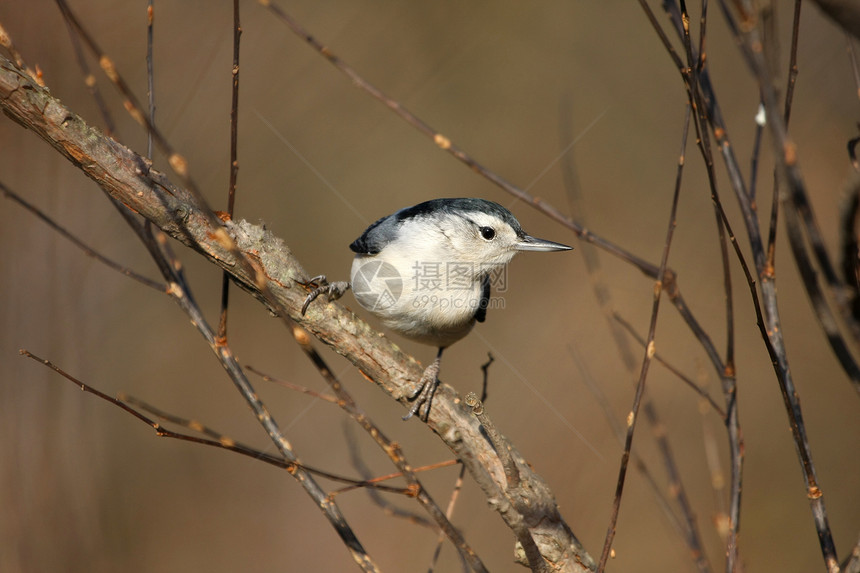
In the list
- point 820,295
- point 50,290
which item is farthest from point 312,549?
point 820,295

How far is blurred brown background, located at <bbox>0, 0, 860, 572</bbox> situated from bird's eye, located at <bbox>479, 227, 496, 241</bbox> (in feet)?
5.55

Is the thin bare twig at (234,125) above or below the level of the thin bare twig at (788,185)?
above

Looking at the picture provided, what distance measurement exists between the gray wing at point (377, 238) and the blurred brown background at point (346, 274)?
159cm

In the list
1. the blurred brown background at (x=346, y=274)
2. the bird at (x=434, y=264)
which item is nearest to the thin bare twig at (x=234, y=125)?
the bird at (x=434, y=264)

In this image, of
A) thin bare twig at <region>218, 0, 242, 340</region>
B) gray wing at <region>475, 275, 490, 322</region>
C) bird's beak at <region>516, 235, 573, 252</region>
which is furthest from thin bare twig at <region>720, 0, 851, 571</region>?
gray wing at <region>475, 275, 490, 322</region>

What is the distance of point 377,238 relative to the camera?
2.50 m

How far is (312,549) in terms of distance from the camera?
349 cm

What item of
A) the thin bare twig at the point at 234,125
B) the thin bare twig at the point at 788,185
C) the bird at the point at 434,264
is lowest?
the thin bare twig at the point at 788,185

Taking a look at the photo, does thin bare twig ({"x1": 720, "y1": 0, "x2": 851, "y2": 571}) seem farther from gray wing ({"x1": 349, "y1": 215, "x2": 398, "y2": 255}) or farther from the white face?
gray wing ({"x1": 349, "y1": 215, "x2": 398, "y2": 255})

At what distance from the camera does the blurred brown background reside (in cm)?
325

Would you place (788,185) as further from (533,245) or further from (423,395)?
(533,245)

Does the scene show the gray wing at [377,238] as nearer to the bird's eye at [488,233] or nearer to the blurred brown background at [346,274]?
the bird's eye at [488,233]

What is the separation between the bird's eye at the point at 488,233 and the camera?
8.07ft

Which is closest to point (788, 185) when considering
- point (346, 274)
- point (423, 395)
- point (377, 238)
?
point (423, 395)
